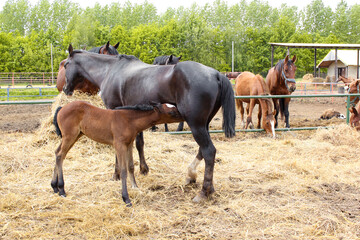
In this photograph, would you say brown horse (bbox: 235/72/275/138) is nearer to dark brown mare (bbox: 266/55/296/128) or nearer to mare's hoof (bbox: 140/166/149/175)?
dark brown mare (bbox: 266/55/296/128)

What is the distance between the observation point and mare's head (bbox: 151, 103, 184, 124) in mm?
3639

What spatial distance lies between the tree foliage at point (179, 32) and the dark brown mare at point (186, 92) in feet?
120

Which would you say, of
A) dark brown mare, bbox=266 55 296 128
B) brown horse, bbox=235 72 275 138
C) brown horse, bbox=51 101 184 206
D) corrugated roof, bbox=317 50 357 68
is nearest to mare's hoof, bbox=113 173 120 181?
brown horse, bbox=51 101 184 206

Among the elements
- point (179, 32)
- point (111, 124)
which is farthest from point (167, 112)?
point (179, 32)

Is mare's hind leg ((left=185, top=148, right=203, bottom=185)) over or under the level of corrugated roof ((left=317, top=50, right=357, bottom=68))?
under

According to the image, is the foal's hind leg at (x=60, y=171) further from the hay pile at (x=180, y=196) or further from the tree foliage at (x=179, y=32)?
the tree foliage at (x=179, y=32)

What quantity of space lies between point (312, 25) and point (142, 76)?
63246 millimetres

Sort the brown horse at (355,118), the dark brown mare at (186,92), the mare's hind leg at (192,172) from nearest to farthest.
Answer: the dark brown mare at (186,92)
the mare's hind leg at (192,172)
the brown horse at (355,118)

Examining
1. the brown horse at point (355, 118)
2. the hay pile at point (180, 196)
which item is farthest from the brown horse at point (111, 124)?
the brown horse at point (355, 118)

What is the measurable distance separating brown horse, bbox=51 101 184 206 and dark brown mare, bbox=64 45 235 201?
27 cm

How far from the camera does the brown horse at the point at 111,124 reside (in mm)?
3736

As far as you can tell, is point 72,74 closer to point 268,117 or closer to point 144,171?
point 144,171

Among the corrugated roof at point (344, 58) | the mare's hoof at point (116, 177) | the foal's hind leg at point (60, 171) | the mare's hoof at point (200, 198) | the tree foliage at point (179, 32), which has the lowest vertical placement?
the mare's hoof at point (200, 198)

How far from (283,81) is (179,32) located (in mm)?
36835
